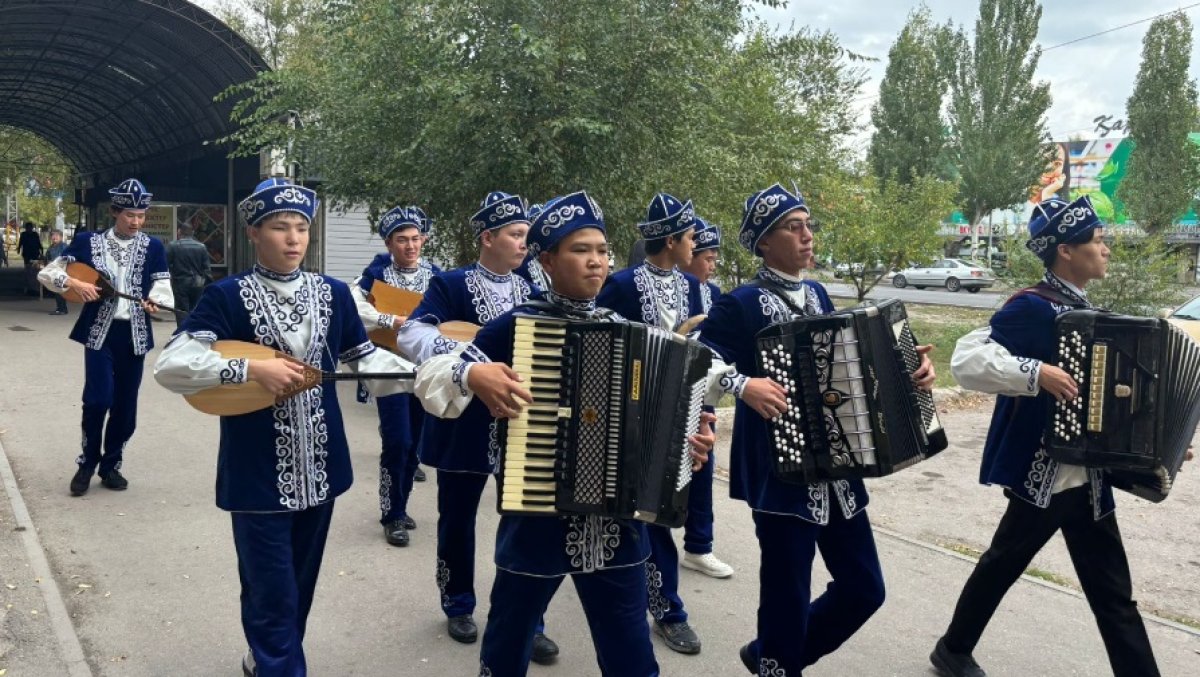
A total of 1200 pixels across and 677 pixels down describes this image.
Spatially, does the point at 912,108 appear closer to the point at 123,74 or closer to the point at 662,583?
the point at 123,74

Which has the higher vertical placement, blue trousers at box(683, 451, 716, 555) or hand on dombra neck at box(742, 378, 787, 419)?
hand on dombra neck at box(742, 378, 787, 419)

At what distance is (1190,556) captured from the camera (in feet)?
21.2

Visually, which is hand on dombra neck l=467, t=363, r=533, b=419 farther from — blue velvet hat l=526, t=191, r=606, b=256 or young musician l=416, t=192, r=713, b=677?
blue velvet hat l=526, t=191, r=606, b=256

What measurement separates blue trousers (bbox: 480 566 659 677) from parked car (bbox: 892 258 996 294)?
39016 mm

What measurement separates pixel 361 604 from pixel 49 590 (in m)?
1.59

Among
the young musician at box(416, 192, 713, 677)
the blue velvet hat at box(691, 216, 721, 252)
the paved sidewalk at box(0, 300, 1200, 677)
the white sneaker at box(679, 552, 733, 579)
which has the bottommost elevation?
the paved sidewalk at box(0, 300, 1200, 677)

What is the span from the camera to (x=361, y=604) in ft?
16.9

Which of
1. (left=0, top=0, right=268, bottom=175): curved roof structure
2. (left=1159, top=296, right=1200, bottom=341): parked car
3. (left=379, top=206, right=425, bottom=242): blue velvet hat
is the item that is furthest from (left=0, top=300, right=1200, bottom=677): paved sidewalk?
(left=0, top=0, right=268, bottom=175): curved roof structure

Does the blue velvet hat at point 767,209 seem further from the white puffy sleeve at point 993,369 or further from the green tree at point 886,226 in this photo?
the green tree at point 886,226

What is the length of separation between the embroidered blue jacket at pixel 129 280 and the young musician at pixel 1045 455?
5.52 metres

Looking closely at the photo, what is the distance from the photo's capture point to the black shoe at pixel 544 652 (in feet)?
14.8

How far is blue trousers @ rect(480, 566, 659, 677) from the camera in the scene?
10.1ft

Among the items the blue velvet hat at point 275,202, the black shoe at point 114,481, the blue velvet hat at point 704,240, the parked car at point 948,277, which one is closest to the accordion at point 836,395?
the blue velvet hat at point 275,202

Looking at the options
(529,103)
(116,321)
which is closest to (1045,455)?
(116,321)
